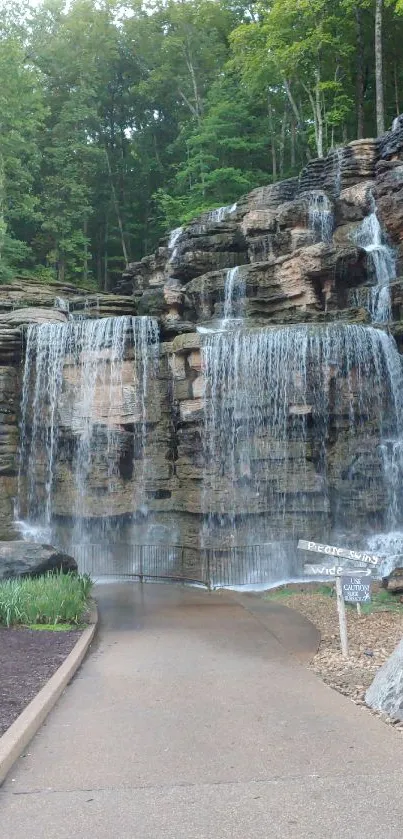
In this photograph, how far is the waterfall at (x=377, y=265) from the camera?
20656mm

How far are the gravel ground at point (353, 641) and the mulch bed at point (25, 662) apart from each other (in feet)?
9.70

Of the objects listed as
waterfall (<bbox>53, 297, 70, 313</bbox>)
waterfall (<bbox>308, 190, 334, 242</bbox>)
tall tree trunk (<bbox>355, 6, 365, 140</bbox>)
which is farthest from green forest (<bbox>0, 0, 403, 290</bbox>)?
waterfall (<bbox>308, 190, 334, 242</bbox>)

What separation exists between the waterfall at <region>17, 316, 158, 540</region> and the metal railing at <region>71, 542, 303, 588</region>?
1.74 meters

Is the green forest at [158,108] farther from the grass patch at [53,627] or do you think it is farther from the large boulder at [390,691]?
the large boulder at [390,691]

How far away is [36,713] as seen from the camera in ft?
18.1

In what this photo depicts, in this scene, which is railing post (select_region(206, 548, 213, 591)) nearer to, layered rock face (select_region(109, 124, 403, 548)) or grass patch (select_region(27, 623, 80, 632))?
layered rock face (select_region(109, 124, 403, 548))

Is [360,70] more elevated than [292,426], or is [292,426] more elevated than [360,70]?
[360,70]

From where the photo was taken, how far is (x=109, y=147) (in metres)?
44.9

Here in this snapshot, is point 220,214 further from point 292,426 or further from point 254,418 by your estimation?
point 292,426

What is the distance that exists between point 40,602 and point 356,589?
4425 mm

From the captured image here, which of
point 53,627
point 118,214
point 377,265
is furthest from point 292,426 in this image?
point 118,214

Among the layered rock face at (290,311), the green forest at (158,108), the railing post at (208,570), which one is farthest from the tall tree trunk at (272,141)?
the railing post at (208,570)

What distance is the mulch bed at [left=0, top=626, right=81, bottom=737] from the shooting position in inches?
228

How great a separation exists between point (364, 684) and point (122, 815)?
3673 millimetres
